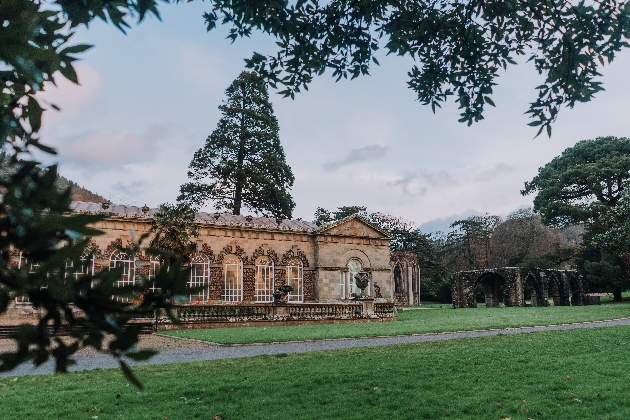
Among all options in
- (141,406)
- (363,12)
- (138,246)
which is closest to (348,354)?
(141,406)

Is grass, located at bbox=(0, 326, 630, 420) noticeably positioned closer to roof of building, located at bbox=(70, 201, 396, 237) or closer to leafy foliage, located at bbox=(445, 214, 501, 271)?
roof of building, located at bbox=(70, 201, 396, 237)

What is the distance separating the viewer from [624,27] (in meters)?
6.09

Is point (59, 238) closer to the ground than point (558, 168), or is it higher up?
closer to the ground

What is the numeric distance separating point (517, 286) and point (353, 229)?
14.3 m

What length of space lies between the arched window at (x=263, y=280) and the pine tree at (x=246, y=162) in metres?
10.2

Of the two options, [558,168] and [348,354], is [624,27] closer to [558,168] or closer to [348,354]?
[348,354]

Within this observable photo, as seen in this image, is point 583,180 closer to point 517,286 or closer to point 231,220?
point 517,286

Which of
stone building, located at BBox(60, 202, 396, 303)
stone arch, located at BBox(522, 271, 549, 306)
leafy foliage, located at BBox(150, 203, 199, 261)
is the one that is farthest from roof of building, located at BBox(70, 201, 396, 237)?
stone arch, located at BBox(522, 271, 549, 306)

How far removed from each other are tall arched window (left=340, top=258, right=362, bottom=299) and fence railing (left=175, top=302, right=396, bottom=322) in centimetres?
585

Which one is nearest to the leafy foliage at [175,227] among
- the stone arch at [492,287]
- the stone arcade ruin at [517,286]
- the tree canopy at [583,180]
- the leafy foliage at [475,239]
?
the stone arcade ruin at [517,286]

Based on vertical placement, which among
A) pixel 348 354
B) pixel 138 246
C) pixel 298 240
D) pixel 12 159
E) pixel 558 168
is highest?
pixel 558 168

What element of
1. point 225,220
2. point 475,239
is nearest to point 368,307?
point 225,220

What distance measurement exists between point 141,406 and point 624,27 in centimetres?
755

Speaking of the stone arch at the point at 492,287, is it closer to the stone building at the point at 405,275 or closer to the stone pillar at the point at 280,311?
the stone building at the point at 405,275
